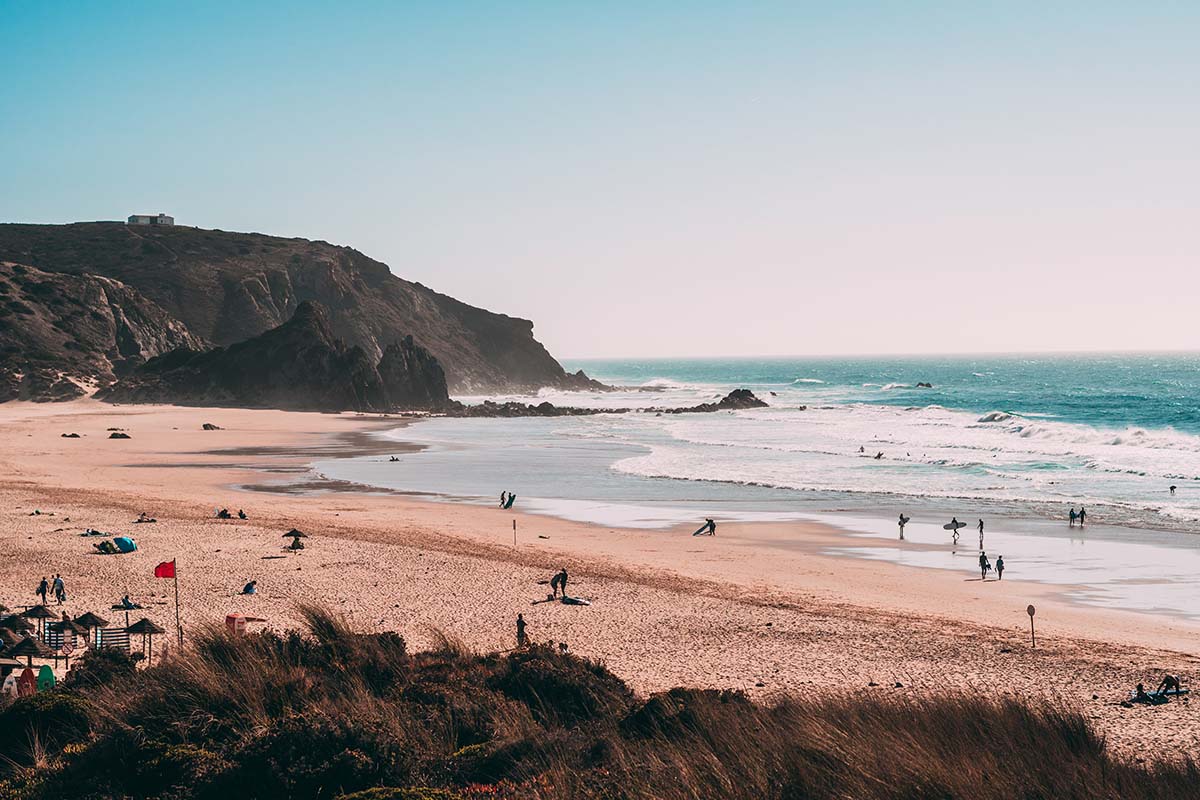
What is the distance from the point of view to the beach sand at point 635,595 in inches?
629

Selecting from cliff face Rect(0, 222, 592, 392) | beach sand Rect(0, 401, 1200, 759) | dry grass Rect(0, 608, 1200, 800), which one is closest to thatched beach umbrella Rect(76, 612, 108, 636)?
beach sand Rect(0, 401, 1200, 759)

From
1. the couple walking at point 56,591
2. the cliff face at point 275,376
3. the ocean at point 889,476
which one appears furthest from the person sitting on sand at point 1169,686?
the cliff face at point 275,376

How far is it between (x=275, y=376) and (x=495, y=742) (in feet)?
291

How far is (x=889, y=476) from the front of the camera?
148 feet

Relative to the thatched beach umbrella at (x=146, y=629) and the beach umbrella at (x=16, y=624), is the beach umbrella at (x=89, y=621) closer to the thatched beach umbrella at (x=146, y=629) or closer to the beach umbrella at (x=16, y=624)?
the beach umbrella at (x=16, y=624)

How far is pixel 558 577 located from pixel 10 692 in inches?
446

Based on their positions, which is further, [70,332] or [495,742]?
[70,332]

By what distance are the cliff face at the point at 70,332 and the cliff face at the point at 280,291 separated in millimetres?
9174

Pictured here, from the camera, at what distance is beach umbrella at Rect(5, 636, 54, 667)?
47.4 feet

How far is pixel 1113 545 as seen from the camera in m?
28.5

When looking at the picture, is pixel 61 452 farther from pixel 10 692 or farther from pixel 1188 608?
pixel 1188 608

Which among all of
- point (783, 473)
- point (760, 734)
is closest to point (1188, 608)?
point (760, 734)

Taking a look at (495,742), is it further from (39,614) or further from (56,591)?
(56,591)

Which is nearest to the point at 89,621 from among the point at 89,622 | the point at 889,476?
the point at 89,622
